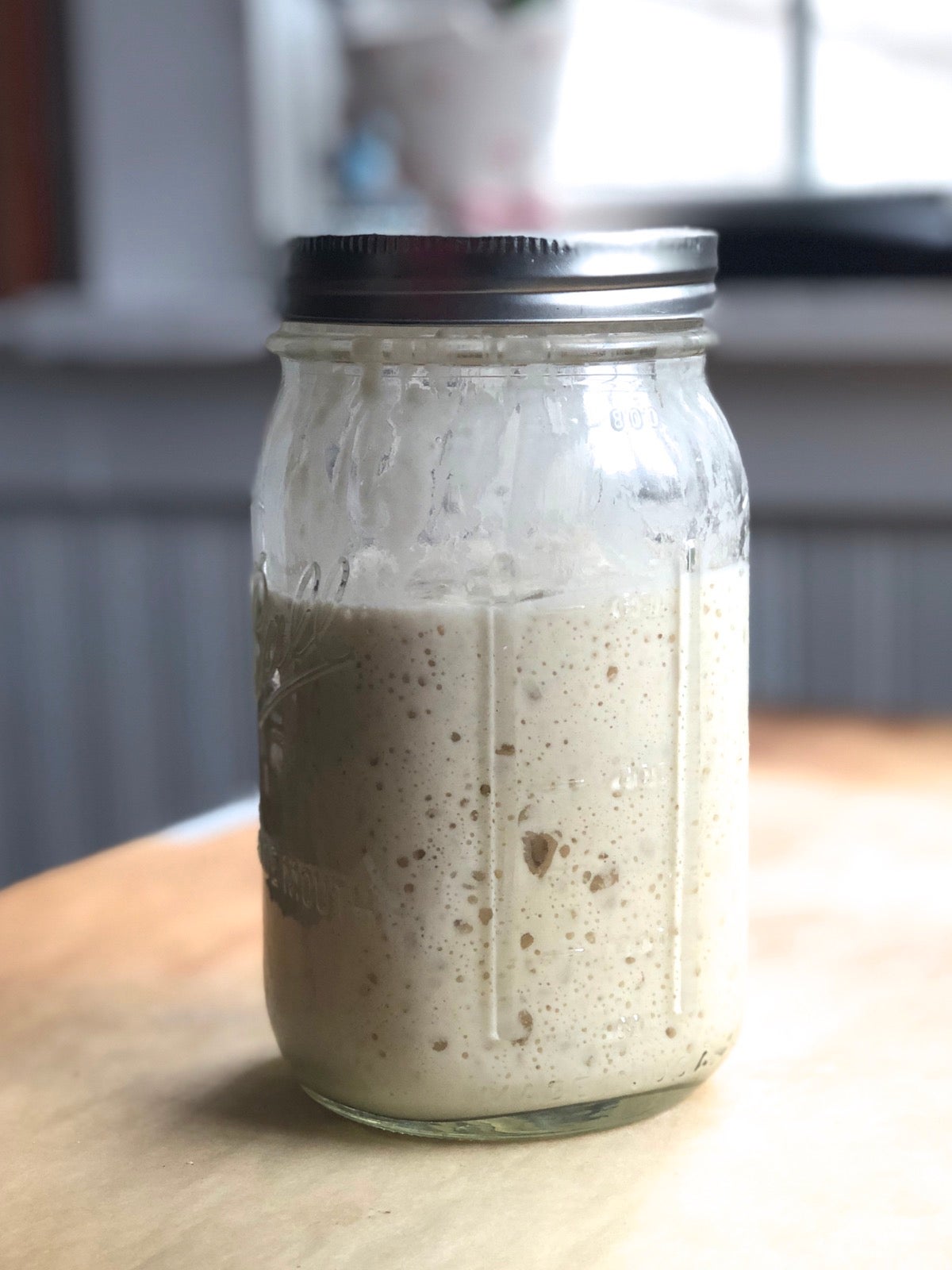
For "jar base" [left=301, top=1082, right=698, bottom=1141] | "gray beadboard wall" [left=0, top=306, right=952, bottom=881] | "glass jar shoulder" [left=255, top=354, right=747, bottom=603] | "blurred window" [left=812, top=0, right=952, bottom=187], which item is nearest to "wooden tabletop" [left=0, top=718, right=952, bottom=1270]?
"jar base" [left=301, top=1082, right=698, bottom=1141]

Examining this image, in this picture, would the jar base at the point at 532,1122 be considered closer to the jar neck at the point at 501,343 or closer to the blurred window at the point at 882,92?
the jar neck at the point at 501,343

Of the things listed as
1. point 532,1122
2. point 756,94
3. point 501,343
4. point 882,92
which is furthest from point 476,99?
point 532,1122

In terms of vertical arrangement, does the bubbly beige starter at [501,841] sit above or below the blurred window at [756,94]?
below

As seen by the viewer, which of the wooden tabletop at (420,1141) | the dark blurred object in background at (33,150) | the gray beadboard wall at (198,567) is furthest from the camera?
the dark blurred object in background at (33,150)

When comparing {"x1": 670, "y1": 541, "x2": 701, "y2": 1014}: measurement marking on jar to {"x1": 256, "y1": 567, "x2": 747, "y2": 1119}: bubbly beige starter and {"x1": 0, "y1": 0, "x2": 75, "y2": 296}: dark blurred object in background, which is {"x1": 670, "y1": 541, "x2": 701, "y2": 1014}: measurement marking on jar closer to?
{"x1": 256, "y1": 567, "x2": 747, "y2": 1119}: bubbly beige starter

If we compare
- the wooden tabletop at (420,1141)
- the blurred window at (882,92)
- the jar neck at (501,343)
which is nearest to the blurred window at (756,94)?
the blurred window at (882,92)

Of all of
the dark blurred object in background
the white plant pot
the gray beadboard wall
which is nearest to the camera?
the gray beadboard wall

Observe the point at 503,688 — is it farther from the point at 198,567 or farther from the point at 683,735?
the point at 198,567

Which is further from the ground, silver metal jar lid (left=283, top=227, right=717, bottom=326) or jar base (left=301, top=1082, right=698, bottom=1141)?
silver metal jar lid (left=283, top=227, right=717, bottom=326)

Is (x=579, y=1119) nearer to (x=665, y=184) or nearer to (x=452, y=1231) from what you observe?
(x=452, y=1231)
